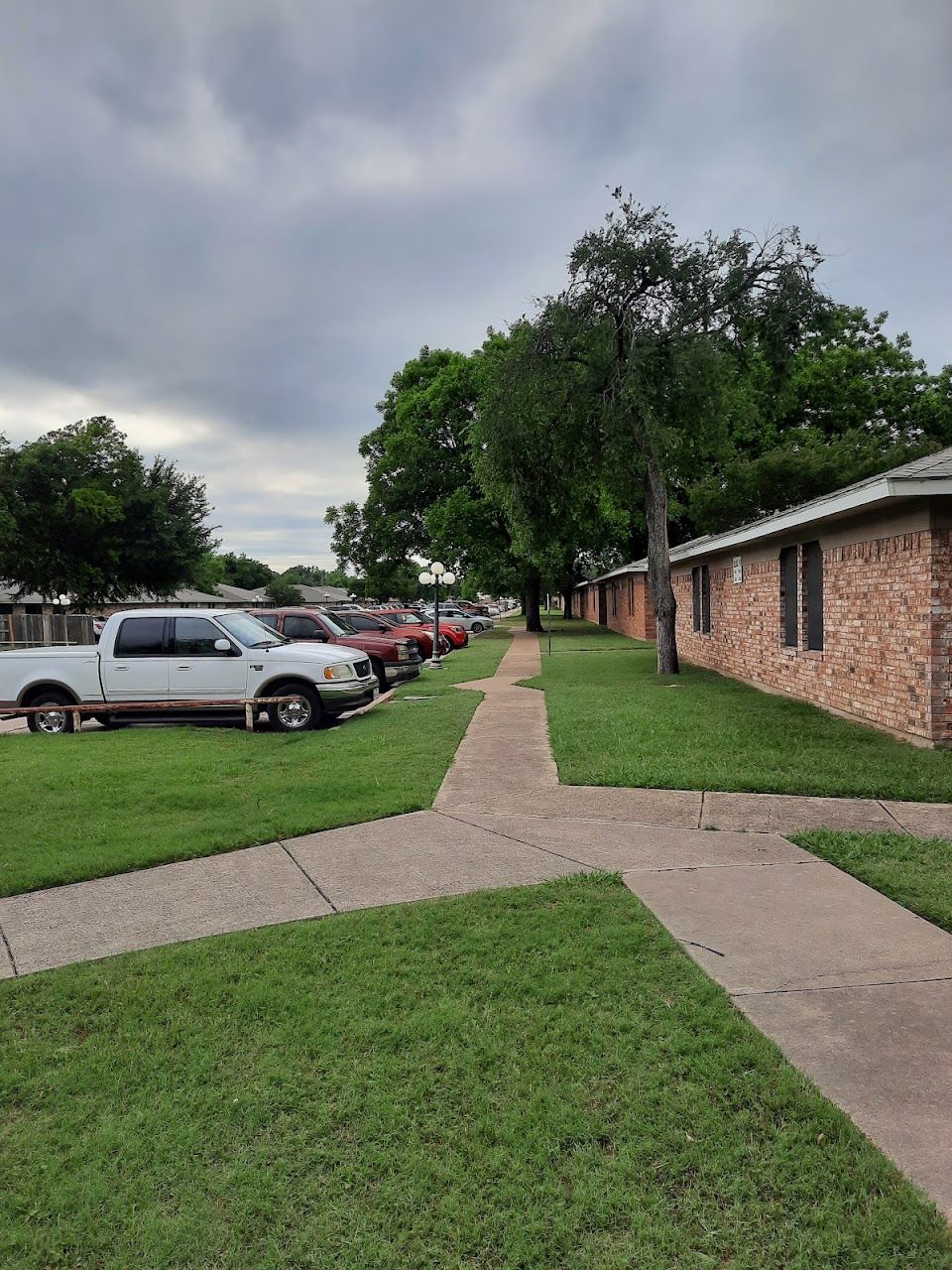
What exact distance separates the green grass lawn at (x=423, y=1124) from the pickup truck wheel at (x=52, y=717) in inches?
337

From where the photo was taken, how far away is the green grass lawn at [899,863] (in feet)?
15.1

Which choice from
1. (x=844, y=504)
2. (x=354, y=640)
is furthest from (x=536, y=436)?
(x=844, y=504)

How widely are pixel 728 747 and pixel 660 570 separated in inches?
374

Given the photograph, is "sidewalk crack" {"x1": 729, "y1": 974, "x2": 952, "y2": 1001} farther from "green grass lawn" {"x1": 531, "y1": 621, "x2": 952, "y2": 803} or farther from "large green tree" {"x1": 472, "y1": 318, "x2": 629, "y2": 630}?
"large green tree" {"x1": 472, "y1": 318, "x2": 629, "y2": 630}

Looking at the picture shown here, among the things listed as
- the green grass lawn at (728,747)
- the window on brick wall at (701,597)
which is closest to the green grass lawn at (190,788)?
the green grass lawn at (728,747)

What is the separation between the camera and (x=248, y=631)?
1209cm

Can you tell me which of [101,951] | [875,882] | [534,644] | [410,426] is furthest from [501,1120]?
[410,426]

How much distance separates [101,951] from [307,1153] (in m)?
2.12

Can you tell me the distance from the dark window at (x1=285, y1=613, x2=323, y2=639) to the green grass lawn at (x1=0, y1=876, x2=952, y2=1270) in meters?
12.2

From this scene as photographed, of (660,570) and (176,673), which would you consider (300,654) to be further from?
(660,570)

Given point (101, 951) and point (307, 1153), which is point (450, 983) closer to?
point (307, 1153)

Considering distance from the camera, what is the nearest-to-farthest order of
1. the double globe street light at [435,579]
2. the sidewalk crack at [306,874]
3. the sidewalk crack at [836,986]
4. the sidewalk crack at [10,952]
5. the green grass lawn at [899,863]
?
the sidewalk crack at [836,986]
the sidewalk crack at [10,952]
the green grass lawn at [899,863]
the sidewalk crack at [306,874]
the double globe street light at [435,579]

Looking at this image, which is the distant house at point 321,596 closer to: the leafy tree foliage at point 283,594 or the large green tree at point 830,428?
the leafy tree foliage at point 283,594

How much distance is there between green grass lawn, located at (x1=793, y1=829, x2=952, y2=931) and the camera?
15.1 feet
